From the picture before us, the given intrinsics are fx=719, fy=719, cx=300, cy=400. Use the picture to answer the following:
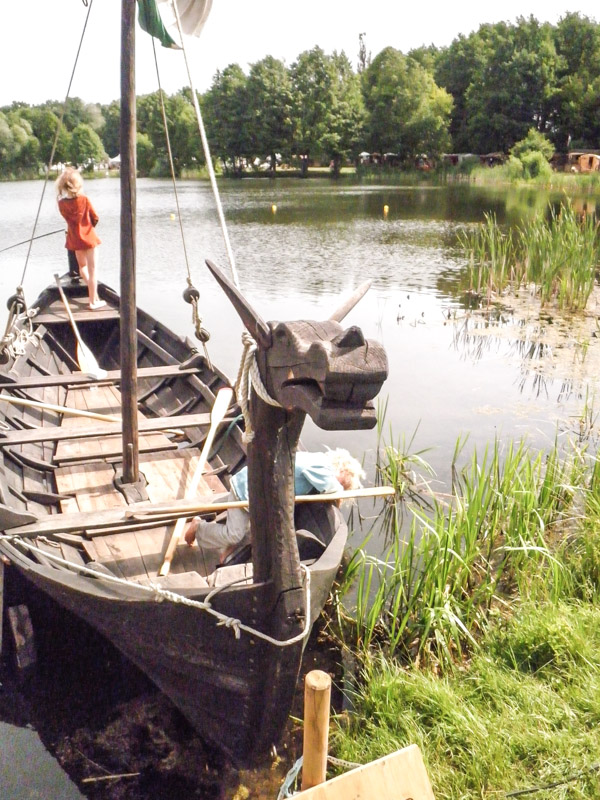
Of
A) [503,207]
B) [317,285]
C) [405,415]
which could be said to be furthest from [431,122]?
[405,415]

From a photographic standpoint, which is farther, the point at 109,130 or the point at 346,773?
the point at 109,130

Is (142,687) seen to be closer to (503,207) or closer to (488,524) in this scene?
(488,524)

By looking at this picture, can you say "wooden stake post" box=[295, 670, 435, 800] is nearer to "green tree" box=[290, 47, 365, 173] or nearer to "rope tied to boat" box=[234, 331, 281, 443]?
"rope tied to boat" box=[234, 331, 281, 443]

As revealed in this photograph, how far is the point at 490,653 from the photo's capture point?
132 inches

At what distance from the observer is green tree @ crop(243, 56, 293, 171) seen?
56.9 meters

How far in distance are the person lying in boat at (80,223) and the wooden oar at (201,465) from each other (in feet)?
10.8

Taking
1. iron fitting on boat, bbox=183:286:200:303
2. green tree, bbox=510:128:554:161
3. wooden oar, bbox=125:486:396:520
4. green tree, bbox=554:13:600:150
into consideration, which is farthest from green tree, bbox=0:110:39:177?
wooden oar, bbox=125:486:396:520

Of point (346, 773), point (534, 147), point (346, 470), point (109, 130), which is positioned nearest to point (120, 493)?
point (346, 470)

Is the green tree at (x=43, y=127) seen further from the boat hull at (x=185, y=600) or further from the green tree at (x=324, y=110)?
the boat hull at (x=185, y=600)

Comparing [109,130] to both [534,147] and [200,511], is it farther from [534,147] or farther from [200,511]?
[200,511]

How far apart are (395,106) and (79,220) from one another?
53314mm

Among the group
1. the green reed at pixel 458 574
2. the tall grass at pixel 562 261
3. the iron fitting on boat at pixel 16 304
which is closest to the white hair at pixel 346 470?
the green reed at pixel 458 574

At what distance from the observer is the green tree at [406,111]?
174 feet

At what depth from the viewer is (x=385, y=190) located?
38031 mm
